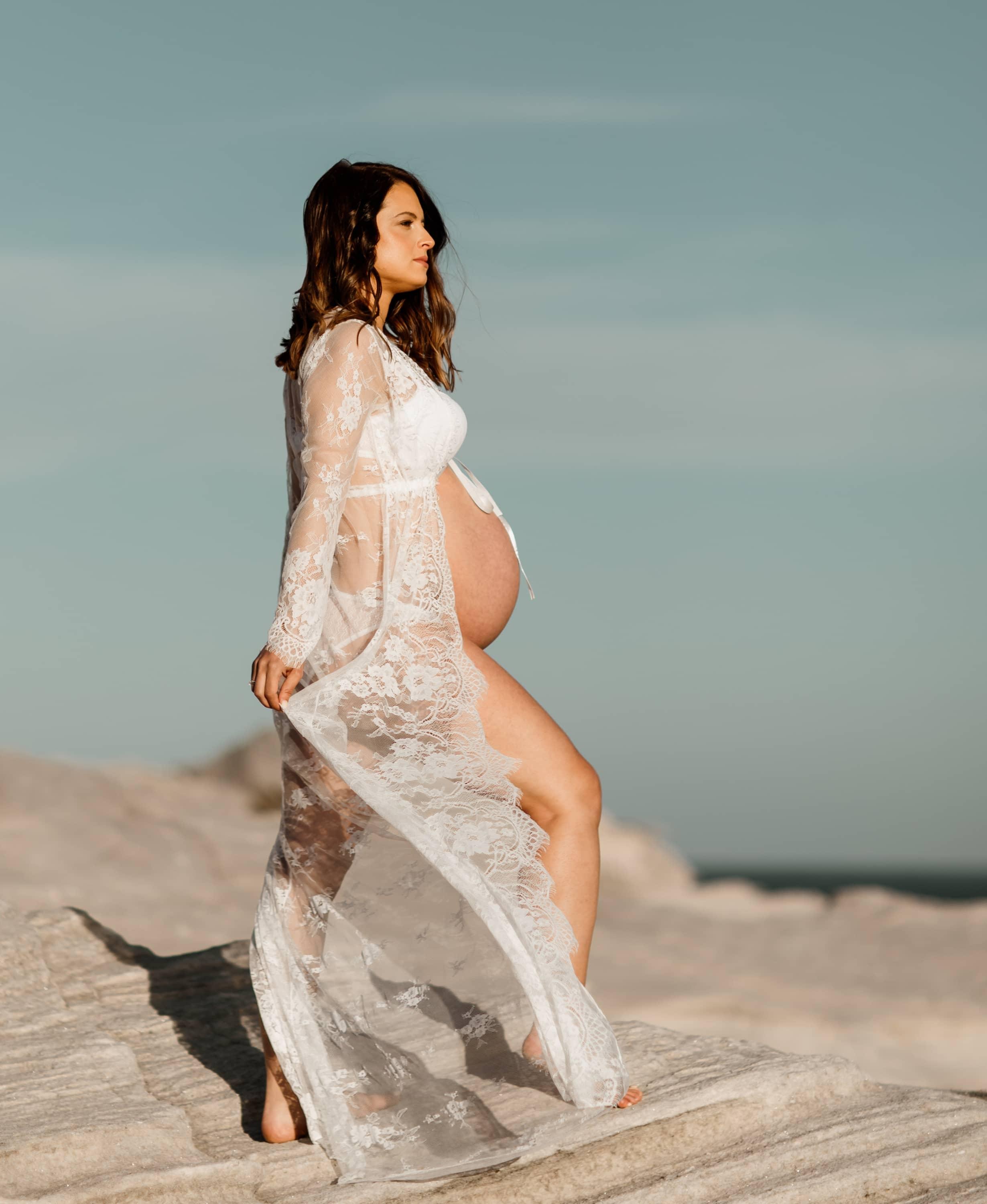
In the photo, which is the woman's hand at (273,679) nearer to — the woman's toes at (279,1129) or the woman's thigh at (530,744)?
the woman's thigh at (530,744)

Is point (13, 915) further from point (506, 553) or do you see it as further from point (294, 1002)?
point (506, 553)

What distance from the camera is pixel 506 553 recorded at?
2918mm

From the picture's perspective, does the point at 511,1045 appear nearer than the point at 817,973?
Yes

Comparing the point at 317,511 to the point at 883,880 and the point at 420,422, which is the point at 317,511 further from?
the point at 883,880

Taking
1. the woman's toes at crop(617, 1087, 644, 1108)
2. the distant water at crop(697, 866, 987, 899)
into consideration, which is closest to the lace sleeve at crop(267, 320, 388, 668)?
the woman's toes at crop(617, 1087, 644, 1108)

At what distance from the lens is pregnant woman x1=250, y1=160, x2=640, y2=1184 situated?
246cm

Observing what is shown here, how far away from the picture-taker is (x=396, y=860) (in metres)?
2.61

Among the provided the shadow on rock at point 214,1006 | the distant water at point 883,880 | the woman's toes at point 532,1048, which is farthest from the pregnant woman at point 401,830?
the distant water at point 883,880

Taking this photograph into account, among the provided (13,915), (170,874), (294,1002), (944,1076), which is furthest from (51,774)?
(294,1002)

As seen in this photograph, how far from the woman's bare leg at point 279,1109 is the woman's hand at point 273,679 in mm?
746

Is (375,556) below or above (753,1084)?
above

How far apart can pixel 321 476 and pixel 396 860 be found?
84 cm

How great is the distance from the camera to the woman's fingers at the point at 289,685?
257cm

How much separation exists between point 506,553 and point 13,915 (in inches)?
84.5
